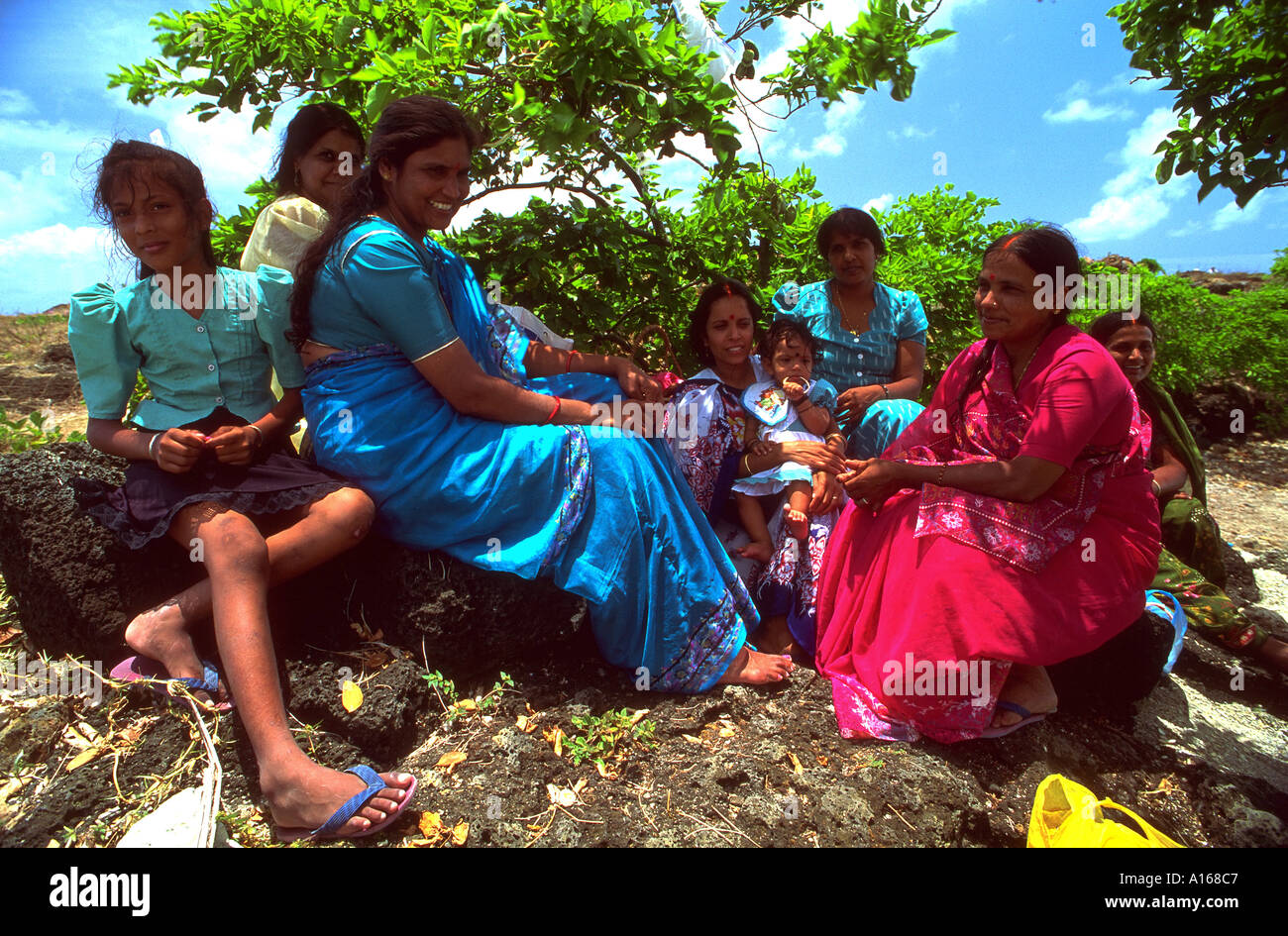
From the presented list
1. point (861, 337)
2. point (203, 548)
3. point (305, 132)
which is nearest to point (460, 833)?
point (203, 548)

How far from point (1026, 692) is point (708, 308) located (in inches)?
84.4

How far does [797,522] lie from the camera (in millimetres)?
3266

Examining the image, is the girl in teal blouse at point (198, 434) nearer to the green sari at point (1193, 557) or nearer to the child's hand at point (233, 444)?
the child's hand at point (233, 444)

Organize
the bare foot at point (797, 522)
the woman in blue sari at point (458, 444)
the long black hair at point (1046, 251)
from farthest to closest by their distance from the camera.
A: the bare foot at point (797, 522)
the long black hair at point (1046, 251)
the woman in blue sari at point (458, 444)

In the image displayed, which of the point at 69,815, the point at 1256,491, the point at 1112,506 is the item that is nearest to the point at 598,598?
the point at 69,815

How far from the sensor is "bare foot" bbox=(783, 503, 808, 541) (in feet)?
10.7

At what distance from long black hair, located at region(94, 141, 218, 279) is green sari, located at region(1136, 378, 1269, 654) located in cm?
431

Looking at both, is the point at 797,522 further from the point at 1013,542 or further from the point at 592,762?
the point at 592,762

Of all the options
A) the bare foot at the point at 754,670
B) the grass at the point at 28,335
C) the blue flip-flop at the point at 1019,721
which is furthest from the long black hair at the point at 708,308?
the grass at the point at 28,335

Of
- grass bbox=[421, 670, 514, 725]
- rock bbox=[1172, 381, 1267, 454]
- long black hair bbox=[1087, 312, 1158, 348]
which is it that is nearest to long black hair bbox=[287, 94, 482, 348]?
grass bbox=[421, 670, 514, 725]

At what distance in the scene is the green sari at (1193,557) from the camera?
3.40 metres

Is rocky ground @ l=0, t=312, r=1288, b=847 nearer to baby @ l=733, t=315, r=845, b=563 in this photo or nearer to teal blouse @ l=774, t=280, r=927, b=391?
baby @ l=733, t=315, r=845, b=563

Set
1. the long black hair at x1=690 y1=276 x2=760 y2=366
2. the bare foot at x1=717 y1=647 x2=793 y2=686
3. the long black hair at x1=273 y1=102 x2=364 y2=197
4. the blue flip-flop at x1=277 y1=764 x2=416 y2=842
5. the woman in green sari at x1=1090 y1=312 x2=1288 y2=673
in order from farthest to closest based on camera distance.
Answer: the long black hair at x1=690 y1=276 x2=760 y2=366 < the woman in green sari at x1=1090 y1=312 x2=1288 y2=673 < the long black hair at x1=273 y1=102 x2=364 y2=197 < the bare foot at x1=717 y1=647 x2=793 y2=686 < the blue flip-flop at x1=277 y1=764 x2=416 y2=842

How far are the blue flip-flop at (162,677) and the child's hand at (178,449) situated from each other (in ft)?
2.13
